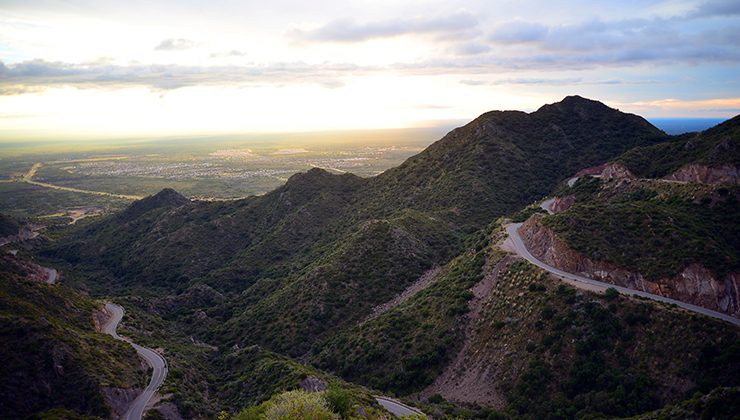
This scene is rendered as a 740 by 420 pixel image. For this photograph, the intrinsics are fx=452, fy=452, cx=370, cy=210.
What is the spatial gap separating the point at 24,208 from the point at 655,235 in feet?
712

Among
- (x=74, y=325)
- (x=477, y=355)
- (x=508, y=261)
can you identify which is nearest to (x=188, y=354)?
(x=74, y=325)

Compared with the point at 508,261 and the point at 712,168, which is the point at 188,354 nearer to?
the point at 508,261

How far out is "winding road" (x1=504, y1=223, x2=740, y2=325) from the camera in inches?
1538

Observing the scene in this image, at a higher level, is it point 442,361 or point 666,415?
point 666,415

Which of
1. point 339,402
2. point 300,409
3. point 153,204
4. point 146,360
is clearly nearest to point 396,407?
point 339,402

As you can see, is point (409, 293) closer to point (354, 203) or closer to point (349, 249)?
point (349, 249)

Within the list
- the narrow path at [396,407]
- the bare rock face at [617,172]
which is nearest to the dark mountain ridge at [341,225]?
the bare rock face at [617,172]

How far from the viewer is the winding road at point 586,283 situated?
128 feet

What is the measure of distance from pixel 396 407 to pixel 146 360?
26.9 meters

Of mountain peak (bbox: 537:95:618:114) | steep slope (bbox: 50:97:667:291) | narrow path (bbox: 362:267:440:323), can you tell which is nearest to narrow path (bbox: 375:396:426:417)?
narrow path (bbox: 362:267:440:323)

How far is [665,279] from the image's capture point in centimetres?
4350

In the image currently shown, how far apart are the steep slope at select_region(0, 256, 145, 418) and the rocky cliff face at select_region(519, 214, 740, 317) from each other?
152 ft

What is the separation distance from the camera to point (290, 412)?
2841cm

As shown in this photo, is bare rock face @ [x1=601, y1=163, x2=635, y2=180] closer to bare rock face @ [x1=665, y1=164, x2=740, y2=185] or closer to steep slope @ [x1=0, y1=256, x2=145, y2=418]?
bare rock face @ [x1=665, y1=164, x2=740, y2=185]
